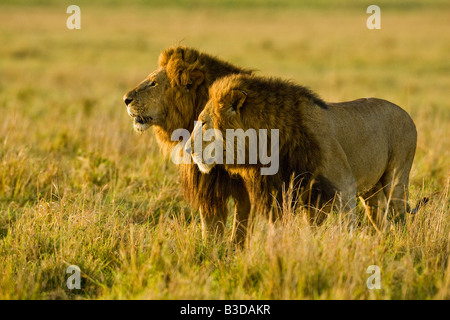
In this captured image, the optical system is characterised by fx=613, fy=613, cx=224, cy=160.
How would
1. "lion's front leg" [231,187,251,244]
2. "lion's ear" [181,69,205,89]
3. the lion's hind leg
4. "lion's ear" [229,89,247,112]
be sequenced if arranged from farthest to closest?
the lion's hind leg < "lion's ear" [181,69,205,89] < "lion's front leg" [231,187,251,244] < "lion's ear" [229,89,247,112]

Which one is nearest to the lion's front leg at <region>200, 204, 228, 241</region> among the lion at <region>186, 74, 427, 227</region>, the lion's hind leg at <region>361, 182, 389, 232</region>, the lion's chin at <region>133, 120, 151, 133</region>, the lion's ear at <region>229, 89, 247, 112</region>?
the lion at <region>186, 74, 427, 227</region>

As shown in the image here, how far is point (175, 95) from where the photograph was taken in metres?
5.36

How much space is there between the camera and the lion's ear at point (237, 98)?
457 centimetres

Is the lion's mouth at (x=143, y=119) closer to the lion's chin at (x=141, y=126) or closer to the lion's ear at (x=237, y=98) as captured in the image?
the lion's chin at (x=141, y=126)

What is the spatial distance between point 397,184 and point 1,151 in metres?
4.52

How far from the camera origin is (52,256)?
459 centimetres

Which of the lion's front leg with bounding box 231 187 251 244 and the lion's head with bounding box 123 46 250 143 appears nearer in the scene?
the lion's front leg with bounding box 231 187 251 244

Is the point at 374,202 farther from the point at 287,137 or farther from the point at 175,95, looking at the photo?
the point at 175,95

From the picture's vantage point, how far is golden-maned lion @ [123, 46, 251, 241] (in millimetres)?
5246

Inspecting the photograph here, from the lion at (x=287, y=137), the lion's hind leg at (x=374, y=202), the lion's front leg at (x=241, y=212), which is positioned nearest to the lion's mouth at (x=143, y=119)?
the lion at (x=287, y=137)

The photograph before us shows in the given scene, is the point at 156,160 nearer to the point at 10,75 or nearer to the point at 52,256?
the point at 52,256

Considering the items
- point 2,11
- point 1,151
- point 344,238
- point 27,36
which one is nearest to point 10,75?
point 1,151

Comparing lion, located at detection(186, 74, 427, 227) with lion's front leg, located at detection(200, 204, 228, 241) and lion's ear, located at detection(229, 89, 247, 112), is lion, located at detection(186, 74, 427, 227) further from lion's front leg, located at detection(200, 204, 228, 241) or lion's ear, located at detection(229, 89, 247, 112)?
lion's front leg, located at detection(200, 204, 228, 241)
